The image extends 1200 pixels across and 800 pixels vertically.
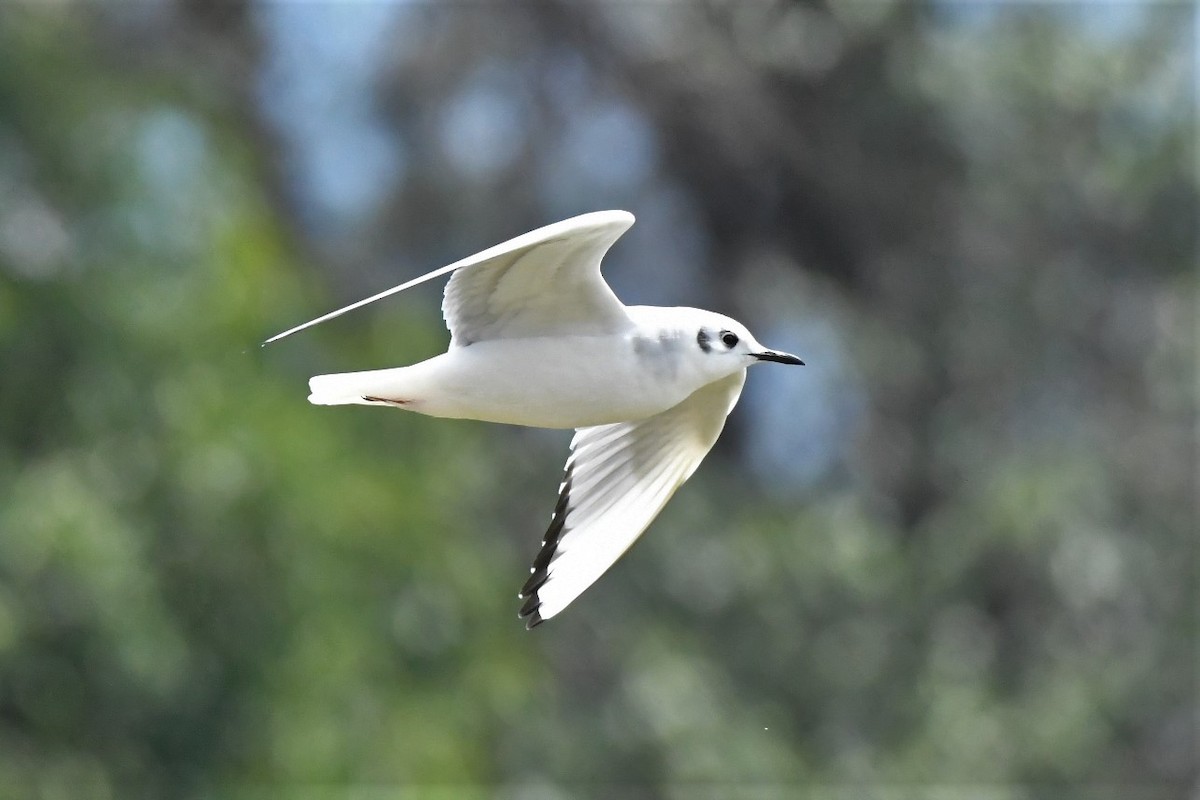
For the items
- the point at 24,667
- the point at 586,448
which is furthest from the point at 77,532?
the point at 586,448

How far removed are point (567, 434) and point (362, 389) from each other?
27.9 feet

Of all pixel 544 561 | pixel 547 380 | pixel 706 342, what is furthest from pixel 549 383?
pixel 544 561

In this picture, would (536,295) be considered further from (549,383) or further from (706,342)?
(706,342)

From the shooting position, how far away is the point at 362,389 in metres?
3.34

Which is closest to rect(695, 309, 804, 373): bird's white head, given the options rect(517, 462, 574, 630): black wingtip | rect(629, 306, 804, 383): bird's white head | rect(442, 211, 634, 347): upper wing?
rect(629, 306, 804, 383): bird's white head

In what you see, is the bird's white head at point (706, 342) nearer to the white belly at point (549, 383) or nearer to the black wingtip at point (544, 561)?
the white belly at point (549, 383)

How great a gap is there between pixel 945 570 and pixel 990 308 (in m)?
1.60

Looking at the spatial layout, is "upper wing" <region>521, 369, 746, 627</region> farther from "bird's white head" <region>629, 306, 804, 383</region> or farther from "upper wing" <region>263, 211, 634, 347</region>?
"upper wing" <region>263, 211, 634, 347</region>

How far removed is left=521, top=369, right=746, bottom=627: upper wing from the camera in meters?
3.76

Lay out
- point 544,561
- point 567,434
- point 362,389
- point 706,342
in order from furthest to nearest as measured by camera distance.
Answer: point 567,434
point 544,561
point 706,342
point 362,389

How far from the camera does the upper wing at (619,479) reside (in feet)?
12.3

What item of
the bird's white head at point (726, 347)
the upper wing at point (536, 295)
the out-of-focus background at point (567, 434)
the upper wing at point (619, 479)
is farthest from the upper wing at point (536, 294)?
the out-of-focus background at point (567, 434)

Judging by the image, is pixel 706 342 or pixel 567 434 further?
pixel 567 434

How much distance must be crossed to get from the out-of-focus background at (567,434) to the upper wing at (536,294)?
4283 mm
